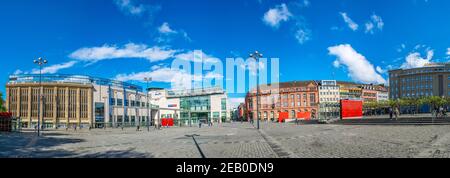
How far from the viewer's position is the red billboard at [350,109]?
51969mm

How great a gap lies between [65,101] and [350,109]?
252ft

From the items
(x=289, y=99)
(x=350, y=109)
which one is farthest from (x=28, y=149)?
(x=289, y=99)

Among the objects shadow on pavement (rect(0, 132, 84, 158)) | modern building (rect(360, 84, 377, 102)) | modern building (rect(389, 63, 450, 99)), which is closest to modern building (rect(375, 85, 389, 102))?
modern building (rect(360, 84, 377, 102))

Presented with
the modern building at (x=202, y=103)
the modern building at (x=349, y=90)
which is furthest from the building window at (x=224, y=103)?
the modern building at (x=349, y=90)

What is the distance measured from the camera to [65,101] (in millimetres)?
89750

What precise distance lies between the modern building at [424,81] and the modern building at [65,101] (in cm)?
12155

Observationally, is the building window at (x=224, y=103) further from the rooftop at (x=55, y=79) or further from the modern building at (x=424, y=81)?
the modern building at (x=424, y=81)

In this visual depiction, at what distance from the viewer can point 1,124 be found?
39594 millimetres

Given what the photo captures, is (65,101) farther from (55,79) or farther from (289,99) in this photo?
(289,99)

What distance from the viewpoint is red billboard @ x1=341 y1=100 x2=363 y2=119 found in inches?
2046

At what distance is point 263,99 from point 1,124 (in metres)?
113

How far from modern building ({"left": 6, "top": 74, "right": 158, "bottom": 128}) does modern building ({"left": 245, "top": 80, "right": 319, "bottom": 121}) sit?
2444 inches
